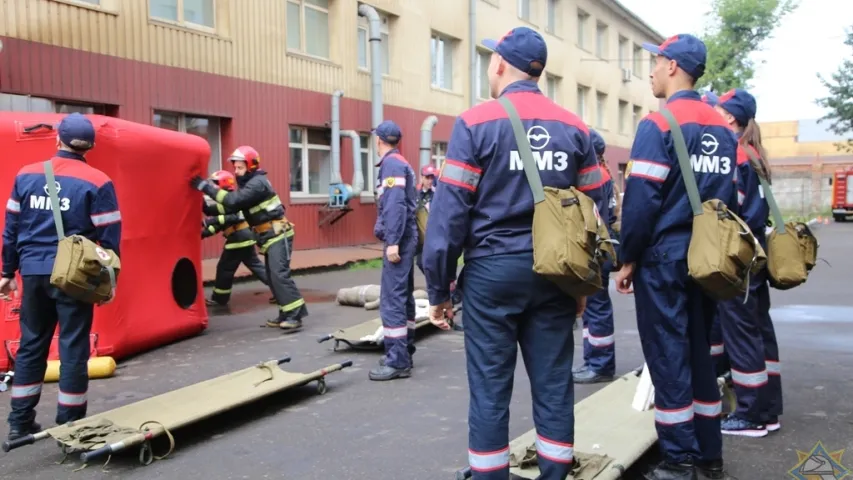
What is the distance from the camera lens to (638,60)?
128 ft

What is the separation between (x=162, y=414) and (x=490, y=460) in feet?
8.05

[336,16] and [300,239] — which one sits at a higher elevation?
[336,16]

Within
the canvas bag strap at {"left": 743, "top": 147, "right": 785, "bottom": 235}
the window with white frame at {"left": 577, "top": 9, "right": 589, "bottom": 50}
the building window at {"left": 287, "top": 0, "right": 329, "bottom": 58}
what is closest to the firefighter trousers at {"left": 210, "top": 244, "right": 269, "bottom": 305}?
the canvas bag strap at {"left": 743, "top": 147, "right": 785, "bottom": 235}

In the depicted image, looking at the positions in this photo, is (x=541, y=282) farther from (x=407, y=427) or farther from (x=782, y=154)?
(x=782, y=154)

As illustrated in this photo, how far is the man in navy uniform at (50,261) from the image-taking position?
4.47m

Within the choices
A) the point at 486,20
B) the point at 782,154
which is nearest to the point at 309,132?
the point at 486,20

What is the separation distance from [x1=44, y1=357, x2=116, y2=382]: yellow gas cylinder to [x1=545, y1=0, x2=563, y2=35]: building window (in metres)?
25.4

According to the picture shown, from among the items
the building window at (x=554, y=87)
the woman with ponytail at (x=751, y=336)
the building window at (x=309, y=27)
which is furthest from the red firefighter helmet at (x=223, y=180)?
the building window at (x=554, y=87)

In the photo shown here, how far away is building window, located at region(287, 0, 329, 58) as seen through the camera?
53.3 ft

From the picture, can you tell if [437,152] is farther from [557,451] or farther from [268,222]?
[557,451]

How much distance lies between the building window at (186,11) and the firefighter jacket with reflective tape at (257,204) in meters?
6.46

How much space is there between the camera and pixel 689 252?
135 inches

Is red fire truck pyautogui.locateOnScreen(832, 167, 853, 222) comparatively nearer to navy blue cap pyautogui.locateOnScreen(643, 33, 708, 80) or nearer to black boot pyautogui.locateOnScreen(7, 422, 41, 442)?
navy blue cap pyautogui.locateOnScreen(643, 33, 708, 80)

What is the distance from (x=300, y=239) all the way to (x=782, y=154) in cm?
6327
